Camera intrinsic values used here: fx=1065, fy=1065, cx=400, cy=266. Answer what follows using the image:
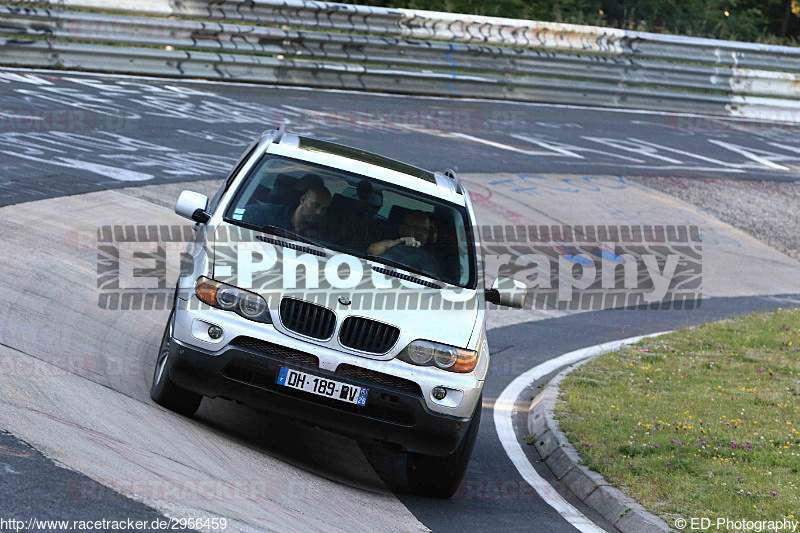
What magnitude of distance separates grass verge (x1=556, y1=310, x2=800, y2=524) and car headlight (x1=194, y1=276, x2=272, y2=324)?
9.10ft

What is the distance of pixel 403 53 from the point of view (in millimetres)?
22359

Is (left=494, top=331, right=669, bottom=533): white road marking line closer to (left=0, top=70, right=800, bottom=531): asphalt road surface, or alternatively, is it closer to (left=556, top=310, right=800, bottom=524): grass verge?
(left=0, top=70, right=800, bottom=531): asphalt road surface

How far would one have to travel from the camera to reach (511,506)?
6961 millimetres

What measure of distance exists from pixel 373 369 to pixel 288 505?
97cm

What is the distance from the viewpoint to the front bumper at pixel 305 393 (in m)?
6.25

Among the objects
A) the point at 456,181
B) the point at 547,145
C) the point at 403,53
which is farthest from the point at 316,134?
the point at 456,181

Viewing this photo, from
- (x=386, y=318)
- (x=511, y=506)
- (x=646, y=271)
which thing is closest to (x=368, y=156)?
(x=386, y=318)

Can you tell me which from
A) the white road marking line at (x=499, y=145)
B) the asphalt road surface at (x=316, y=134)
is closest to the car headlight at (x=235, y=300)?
the asphalt road surface at (x=316, y=134)

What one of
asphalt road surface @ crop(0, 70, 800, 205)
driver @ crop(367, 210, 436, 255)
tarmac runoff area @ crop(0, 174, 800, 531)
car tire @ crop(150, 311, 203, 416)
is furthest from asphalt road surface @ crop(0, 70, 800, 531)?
driver @ crop(367, 210, 436, 255)

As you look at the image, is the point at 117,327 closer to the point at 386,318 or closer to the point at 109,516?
the point at 386,318

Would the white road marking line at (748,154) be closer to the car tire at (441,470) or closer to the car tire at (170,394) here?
the car tire at (441,470)

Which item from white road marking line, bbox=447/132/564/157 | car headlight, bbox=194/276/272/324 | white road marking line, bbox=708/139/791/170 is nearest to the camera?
car headlight, bbox=194/276/272/324

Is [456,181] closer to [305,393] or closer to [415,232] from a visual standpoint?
[415,232]

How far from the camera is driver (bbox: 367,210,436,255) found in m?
7.44
